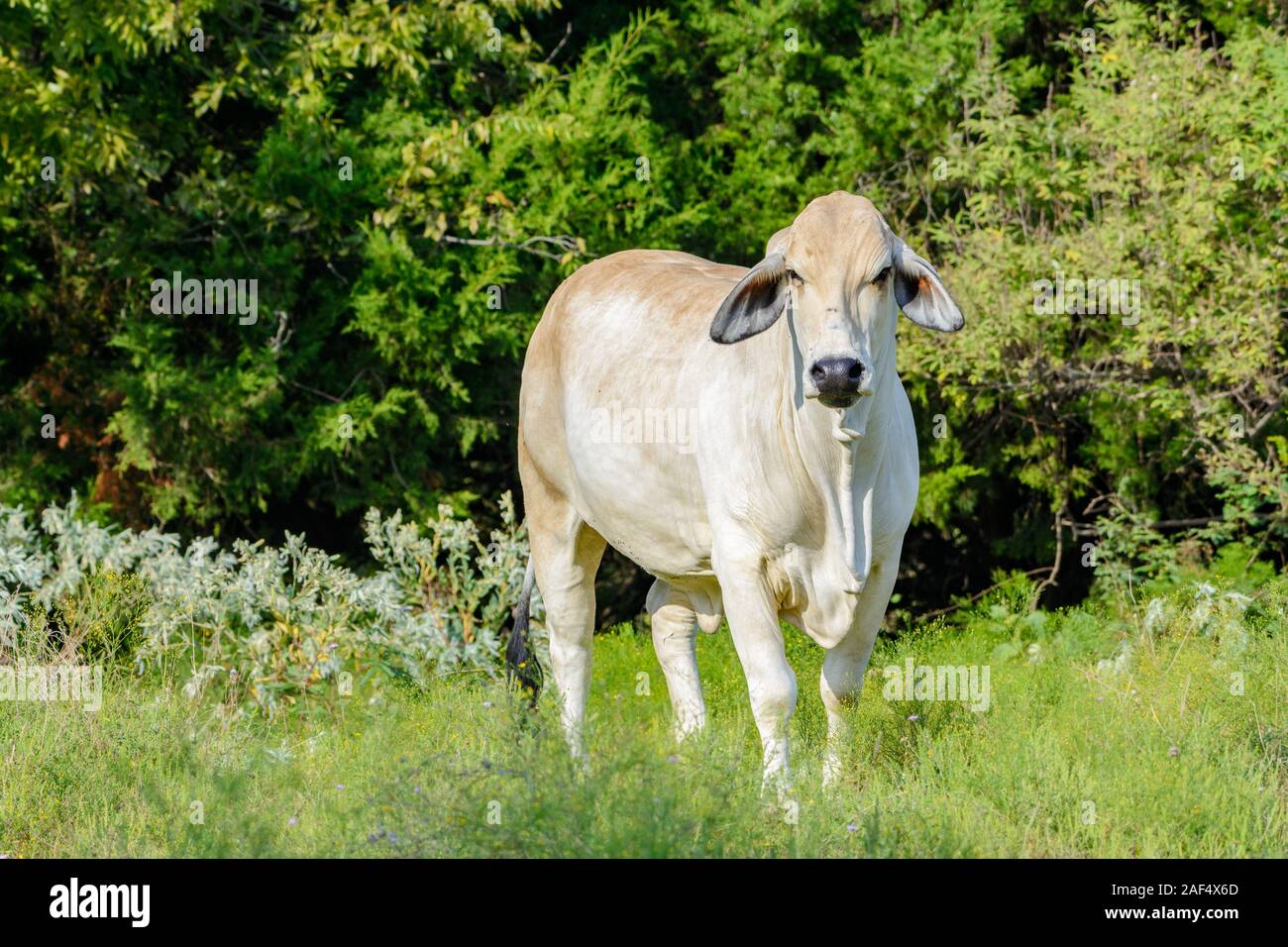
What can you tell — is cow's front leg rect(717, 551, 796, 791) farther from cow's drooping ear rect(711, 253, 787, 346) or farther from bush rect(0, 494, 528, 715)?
bush rect(0, 494, 528, 715)

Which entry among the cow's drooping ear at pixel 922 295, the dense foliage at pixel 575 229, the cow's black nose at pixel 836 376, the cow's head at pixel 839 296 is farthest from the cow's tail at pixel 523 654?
the dense foliage at pixel 575 229

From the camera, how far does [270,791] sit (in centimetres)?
531

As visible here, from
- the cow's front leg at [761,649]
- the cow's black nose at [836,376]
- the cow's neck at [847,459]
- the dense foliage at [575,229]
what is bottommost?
the cow's front leg at [761,649]

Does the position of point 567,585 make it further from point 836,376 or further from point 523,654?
point 836,376

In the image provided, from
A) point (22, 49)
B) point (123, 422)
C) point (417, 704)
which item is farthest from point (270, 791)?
point (22, 49)

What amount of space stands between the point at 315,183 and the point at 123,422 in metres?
1.83

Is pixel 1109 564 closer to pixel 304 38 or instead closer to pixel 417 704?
pixel 417 704

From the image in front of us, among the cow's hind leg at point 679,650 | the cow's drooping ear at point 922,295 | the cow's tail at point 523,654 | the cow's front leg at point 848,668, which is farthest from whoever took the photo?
the cow's tail at point 523,654

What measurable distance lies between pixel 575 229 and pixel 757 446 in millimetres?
5269

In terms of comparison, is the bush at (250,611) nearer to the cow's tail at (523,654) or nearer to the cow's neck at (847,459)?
the cow's tail at (523,654)

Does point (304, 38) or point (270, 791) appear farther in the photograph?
point (304, 38)

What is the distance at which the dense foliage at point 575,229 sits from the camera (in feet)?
28.9

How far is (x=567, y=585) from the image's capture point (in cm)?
629
